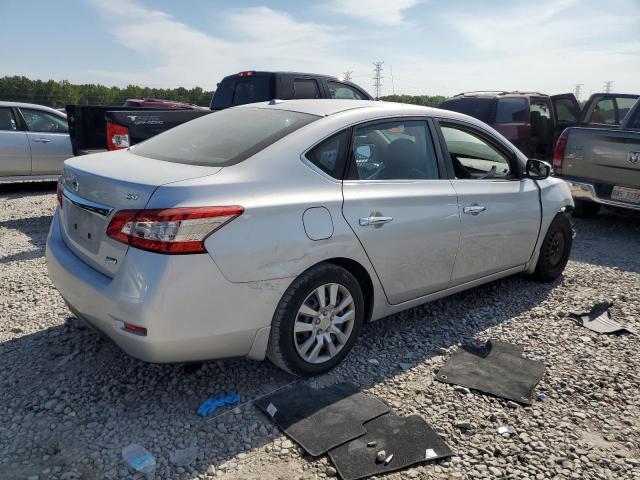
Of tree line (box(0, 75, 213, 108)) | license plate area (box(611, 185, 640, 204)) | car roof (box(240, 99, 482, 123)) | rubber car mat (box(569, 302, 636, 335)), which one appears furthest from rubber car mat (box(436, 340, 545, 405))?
tree line (box(0, 75, 213, 108))

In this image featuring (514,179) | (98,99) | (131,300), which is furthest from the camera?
(98,99)

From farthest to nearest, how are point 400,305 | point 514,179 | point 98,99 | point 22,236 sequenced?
point 98,99, point 22,236, point 514,179, point 400,305

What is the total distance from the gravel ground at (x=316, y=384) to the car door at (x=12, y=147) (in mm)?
4812

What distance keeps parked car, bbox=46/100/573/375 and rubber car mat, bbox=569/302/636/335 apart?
85cm

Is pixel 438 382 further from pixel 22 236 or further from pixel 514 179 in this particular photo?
pixel 22 236

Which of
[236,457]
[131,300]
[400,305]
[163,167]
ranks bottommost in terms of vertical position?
[236,457]

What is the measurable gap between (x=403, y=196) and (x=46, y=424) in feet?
7.87

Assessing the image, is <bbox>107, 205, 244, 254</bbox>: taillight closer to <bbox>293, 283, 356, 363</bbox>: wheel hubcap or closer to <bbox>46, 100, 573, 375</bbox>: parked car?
<bbox>46, 100, 573, 375</bbox>: parked car

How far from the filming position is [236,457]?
258 centimetres

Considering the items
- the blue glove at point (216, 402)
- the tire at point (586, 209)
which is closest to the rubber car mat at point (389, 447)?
the blue glove at point (216, 402)

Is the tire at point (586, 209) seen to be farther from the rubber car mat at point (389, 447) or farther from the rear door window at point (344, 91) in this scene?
the rubber car mat at point (389, 447)

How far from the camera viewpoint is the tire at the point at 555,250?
4930 millimetres

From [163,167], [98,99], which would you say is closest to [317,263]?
[163,167]

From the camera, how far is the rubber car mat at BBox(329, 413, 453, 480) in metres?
2.50
